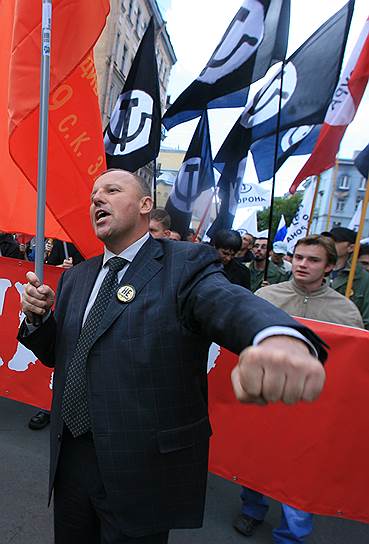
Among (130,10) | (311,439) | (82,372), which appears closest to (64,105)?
(82,372)

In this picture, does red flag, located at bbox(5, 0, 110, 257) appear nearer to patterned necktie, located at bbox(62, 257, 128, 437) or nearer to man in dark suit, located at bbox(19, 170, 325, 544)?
man in dark suit, located at bbox(19, 170, 325, 544)

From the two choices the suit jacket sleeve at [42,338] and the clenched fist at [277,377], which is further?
the suit jacket sleeve at [42,338]

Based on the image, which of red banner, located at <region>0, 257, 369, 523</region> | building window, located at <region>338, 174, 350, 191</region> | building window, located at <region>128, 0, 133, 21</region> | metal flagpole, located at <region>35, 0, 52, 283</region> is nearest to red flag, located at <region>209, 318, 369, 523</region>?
red banner, located at <region>0, 257, 369, 523</region>

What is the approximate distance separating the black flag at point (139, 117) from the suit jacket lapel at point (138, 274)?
2987 mm

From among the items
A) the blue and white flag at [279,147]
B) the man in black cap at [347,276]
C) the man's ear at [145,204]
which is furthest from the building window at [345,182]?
the man's ear at [145,204]

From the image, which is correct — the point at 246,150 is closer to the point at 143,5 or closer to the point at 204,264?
the point at 204,264

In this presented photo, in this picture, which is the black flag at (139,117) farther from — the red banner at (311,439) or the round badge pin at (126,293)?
the round badge pin at (126,293)

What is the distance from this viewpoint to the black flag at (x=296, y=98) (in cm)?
421

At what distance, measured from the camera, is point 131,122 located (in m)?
4.27

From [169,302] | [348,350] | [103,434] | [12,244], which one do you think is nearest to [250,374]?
[169,302]

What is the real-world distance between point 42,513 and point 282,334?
2.35 metres

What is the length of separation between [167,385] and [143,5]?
35720 millimetres

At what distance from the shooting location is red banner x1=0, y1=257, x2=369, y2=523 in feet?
6.91

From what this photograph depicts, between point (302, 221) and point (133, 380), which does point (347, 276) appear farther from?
point (302, 221)
